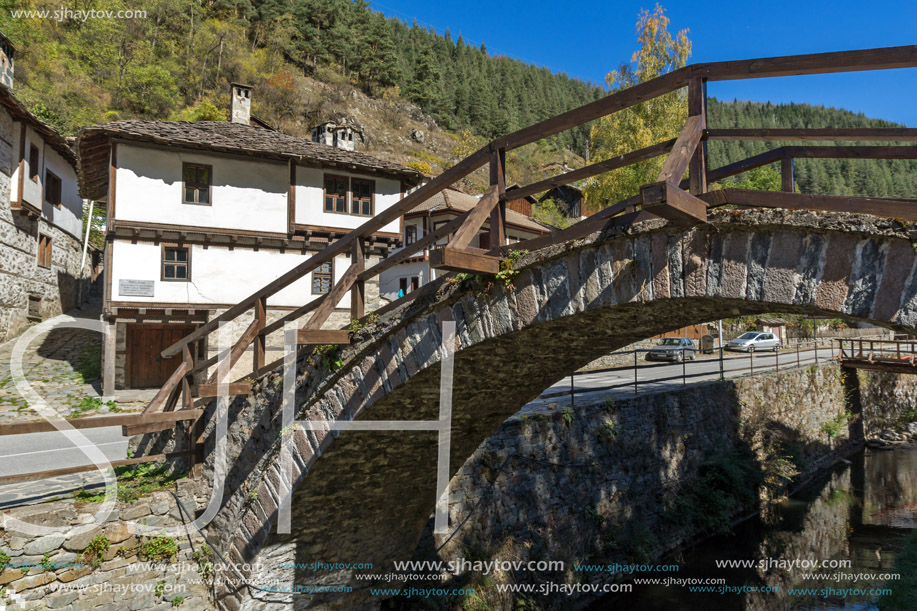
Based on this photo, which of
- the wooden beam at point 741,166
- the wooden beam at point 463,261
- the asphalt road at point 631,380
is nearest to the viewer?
the wooden beam at point 463,261

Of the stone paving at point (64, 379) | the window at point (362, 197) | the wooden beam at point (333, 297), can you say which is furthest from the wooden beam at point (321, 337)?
the window at point (362, 197)

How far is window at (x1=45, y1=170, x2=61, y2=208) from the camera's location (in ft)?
67.7

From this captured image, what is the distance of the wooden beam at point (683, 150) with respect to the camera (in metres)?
3.14

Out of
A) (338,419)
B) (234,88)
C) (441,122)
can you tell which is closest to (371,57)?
(441,122)

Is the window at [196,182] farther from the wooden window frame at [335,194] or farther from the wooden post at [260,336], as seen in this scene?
the wooden post at [260,336]

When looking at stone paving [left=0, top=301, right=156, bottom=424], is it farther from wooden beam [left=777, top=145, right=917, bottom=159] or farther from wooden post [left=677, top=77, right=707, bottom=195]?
wooden beam [left=777, top=145, right=917, bottom=159]

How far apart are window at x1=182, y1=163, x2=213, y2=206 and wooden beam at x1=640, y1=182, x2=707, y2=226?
15414 millimetres

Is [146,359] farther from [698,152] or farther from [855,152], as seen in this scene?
[855,152]

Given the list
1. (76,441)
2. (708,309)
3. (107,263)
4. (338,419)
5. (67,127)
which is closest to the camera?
(708,309)

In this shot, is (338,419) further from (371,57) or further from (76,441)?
(371,57)

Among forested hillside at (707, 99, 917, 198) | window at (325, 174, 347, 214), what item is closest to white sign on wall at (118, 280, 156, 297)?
window at (325, 174, 347, 214)

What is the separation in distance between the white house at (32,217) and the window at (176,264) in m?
6.27

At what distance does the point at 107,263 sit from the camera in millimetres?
15023

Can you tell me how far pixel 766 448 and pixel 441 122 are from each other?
203ft
